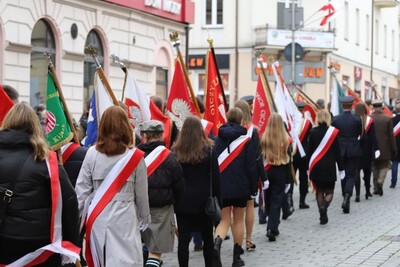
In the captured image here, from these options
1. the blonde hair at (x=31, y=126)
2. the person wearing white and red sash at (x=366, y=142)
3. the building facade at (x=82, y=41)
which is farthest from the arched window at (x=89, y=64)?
the blonde hair at (x=31, y=126)

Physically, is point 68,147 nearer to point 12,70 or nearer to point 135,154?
point 135,154

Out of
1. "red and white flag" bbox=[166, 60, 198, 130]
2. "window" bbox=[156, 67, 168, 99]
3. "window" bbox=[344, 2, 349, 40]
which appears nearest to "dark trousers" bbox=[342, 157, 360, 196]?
"red and white flag" bbox=[166, 60, 198, 130]

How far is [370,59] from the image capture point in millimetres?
52531

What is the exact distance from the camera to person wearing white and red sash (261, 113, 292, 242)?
1205 cm

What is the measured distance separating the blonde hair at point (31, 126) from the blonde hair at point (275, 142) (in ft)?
20.7

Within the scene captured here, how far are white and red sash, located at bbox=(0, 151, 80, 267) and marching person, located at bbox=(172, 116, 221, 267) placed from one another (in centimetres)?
304

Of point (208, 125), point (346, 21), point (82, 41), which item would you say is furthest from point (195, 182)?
point (346, 21)

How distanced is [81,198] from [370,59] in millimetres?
46779

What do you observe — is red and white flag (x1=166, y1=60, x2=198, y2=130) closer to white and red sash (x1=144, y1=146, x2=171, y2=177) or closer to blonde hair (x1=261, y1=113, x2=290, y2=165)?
blonde hair (x1=261, y1=113, x2=290, y2=165)

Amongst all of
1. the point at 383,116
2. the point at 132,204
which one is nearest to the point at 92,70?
the point at 383,116

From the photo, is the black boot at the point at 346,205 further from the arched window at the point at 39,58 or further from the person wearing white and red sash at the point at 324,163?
the arched window at the point at 39,58

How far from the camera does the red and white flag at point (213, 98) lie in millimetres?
12686

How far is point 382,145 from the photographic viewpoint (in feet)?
60.6

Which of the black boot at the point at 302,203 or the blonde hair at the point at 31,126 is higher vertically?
the blonde hair at the point at 31,126
